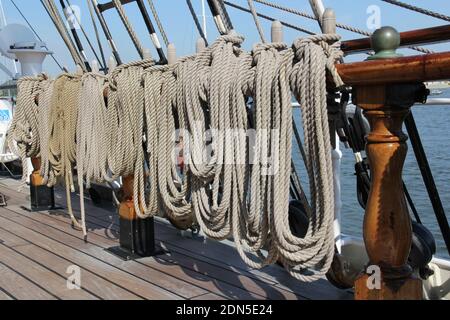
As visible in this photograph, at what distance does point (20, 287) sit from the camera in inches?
91.2

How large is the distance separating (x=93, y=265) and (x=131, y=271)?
0.79 feet

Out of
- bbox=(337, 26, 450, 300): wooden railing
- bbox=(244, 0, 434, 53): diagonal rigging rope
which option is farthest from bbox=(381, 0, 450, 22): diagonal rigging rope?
bbox=(337, 26, 450, 300): wooden railing

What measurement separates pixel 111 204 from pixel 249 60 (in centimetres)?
264

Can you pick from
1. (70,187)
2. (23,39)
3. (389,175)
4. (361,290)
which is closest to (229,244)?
(70,187)

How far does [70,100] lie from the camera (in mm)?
3080

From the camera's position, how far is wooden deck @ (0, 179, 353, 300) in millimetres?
2215

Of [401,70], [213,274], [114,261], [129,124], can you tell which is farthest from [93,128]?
[401,70]

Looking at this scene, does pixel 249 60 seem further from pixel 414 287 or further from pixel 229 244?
pixel 229 244

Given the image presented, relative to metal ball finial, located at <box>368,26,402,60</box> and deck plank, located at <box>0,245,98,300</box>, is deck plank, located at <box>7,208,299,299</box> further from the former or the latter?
metal ball finial, located at <box>368,26,402,60</box>

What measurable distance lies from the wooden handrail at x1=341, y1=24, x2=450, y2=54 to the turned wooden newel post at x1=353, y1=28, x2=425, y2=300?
1.53 feet

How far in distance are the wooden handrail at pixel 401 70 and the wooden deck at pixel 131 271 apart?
1.09 meters

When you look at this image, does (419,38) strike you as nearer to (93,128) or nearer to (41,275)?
(93,128)

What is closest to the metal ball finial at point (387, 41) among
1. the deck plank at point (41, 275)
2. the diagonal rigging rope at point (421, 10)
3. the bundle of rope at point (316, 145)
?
the bundle of rope at point (316, 145)

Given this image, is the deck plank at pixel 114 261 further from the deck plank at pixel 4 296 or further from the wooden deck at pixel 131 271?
the deck plank at pixel 4 296
